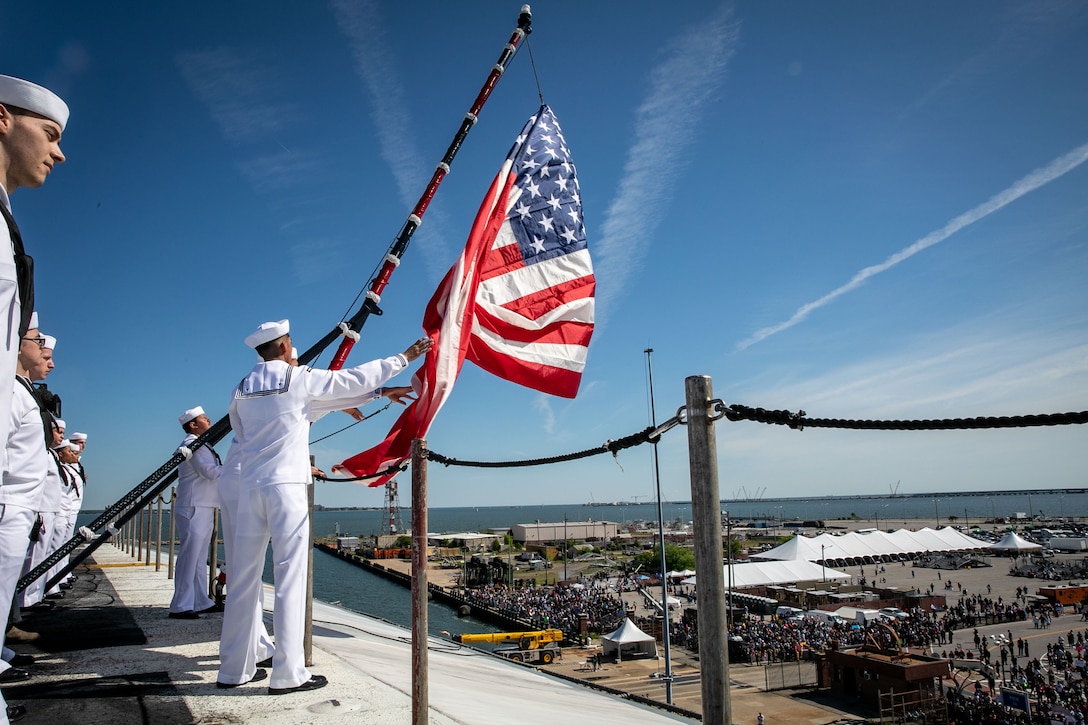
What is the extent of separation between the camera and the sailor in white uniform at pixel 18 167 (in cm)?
197

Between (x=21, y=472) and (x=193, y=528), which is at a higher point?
(x=21, y=472)

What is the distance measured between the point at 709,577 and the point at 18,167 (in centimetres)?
292

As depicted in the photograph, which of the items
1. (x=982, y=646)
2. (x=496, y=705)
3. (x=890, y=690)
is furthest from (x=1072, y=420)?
(x=982, y=646)

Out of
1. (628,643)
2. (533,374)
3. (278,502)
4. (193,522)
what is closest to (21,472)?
(278,502)

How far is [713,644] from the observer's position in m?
2.59

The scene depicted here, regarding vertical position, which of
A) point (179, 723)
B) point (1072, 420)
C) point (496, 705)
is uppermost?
point (1072, 420)

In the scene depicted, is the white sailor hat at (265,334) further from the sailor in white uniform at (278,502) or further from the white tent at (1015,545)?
the white tent at (1015,545)

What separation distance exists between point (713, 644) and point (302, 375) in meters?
2.97

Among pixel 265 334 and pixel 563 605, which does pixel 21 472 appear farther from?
pixel 563 605

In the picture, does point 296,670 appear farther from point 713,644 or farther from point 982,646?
point 982,646

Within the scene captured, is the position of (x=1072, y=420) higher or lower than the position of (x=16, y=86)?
lower

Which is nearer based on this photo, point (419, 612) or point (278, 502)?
point (419, 612)

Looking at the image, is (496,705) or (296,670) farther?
(496,705)

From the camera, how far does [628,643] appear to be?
27.7 metres
